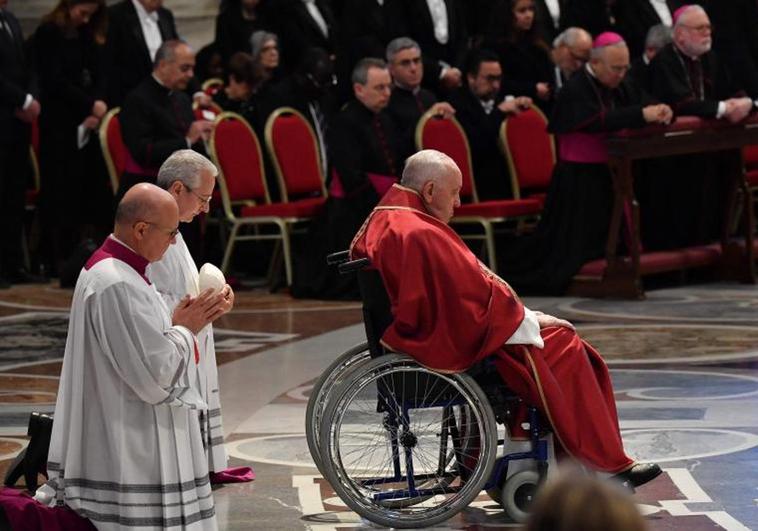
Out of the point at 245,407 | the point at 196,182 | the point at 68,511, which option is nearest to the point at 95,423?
the point at 68,511

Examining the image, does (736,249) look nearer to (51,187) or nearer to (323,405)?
(51,187)

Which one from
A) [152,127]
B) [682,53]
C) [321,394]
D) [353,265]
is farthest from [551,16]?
[353,265]

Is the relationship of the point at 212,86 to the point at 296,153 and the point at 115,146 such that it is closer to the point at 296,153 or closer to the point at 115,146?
the point at 296,153

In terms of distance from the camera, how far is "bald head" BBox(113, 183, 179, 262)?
15.7ft

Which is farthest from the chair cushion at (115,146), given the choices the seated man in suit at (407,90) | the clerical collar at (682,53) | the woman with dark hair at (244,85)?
the clerical collar at (682,53)

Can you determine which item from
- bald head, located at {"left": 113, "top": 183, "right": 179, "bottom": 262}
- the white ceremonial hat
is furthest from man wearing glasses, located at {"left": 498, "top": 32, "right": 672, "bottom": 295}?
bald head, located at {"left": 113, "top": 183, "right": 179, "bottom": 262}

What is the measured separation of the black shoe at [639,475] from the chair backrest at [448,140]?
586 centimetres

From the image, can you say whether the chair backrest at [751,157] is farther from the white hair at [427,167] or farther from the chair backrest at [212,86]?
the white hair at [427,167]

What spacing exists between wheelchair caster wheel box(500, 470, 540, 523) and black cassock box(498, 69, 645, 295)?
226 inches

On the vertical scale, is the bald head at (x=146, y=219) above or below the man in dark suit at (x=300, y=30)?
below

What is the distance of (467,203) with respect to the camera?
11.7 m

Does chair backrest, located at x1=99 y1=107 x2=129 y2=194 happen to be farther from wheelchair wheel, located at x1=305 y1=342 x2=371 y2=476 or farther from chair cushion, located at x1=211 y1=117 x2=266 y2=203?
wheelchair wheel, located at x1=305 y1=342 x2=371 y2=476

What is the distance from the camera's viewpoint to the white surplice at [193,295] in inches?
239

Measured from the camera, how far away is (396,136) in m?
11.3
